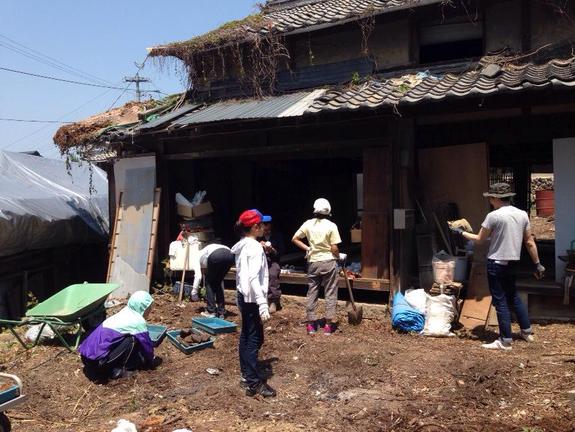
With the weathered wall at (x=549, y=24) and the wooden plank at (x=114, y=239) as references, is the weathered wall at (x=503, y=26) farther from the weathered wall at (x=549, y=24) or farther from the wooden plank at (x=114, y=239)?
the wooden plank at (x=114, y=239)

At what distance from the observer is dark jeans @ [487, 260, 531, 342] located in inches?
248

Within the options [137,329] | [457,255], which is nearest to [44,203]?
[137,329]

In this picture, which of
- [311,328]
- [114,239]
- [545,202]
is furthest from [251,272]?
[545,202]

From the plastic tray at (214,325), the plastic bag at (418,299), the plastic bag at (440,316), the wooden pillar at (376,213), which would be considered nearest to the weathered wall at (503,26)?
the wooden pillar at (376,213)

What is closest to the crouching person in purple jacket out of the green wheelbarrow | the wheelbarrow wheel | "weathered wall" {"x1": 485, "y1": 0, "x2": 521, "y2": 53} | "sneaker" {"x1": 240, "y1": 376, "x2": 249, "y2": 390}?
the green wheelbarrow

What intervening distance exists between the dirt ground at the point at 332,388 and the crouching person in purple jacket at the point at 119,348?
0.51ft

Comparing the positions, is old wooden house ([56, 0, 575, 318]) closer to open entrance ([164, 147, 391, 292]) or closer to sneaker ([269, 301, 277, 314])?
open entrance ([164, 147, 391, 292])

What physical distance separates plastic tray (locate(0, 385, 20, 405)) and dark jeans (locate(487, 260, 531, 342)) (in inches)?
210

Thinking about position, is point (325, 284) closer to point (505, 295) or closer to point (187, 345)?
point (187, 345)

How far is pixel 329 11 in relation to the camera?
427 inches

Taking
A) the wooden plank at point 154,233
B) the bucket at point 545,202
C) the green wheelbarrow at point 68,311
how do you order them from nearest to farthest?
the green wheelbarrow at point 68,311 → the wooden plank at point 154,233 → the bucket at point 545,202

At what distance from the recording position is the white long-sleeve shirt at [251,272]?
5223mm

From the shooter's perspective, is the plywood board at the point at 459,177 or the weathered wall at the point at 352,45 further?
the weathered wall at the point at 352,45

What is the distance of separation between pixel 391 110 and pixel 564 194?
2797 millimetres
